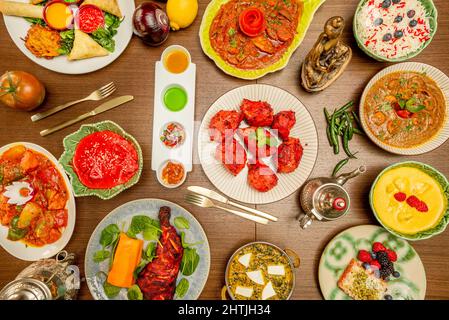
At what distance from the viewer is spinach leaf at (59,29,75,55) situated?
65.4 inches

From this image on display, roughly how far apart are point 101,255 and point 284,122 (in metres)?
1.20

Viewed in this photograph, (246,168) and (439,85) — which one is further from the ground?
(439,85)

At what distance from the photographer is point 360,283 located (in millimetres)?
1626

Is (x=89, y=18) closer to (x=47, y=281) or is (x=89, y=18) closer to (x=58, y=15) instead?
(x=58, y=15)

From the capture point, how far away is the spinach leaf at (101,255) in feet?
5.33

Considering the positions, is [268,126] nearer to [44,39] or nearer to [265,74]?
[265,74]

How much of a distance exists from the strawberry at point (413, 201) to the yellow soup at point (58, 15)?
6.67 ft

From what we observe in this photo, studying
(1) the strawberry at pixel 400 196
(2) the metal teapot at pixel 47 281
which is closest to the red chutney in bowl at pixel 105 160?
(2) the metal teapot at pixel 47 281

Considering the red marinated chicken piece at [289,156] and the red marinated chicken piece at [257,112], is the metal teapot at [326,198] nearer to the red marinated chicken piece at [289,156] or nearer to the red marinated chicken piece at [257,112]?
the red marinated chicken piece at [289,156]

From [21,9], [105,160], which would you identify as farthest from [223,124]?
[21,9]

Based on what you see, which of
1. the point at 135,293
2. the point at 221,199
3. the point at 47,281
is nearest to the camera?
the point at 47,281

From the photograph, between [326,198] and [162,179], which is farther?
[162,179]

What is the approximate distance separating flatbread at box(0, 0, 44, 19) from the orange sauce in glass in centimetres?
70
